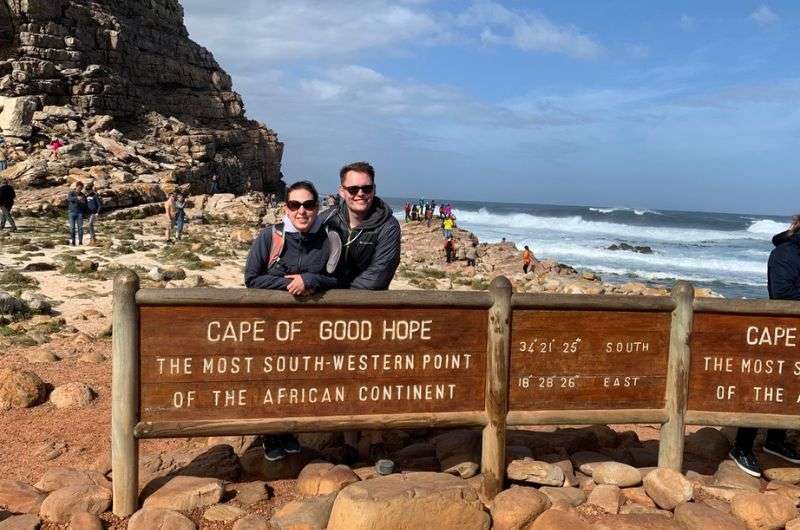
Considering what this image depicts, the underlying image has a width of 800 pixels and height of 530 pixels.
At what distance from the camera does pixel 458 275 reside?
2414cm

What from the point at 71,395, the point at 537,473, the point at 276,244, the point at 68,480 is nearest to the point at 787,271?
the point at 537,473

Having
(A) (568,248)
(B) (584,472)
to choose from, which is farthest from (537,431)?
(A) (568,248)

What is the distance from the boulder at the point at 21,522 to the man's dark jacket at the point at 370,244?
8.16 feet

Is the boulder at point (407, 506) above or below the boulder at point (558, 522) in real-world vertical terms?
above

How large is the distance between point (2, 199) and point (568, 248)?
4349 cm

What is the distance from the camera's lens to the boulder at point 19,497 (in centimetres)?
414

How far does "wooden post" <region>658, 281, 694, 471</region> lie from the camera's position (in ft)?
14.5

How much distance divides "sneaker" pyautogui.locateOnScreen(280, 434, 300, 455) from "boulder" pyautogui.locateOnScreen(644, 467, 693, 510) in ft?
8.51

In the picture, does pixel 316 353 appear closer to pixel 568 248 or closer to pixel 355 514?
pixel 355 514

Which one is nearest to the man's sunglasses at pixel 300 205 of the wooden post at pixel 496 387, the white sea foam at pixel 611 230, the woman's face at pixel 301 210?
the woman's face at pixel 301 210

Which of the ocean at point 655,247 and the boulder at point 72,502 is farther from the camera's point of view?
the ocean at point 655,247

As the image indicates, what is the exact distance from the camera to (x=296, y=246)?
425 cm

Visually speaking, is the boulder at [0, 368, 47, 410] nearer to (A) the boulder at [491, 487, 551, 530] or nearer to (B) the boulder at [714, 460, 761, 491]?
(A) the boulder at [491, 487, 551, 530]

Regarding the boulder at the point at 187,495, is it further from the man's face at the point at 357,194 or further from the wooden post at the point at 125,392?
the man's face at the point at 357,194
